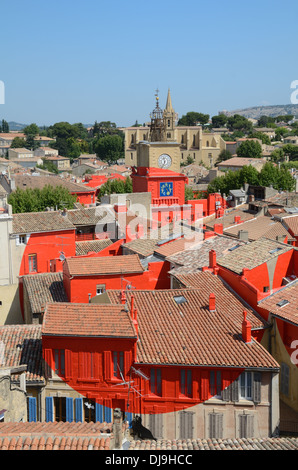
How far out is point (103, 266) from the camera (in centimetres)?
1994

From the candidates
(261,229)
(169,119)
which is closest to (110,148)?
(169,119)

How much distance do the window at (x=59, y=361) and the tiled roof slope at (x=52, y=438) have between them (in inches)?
165

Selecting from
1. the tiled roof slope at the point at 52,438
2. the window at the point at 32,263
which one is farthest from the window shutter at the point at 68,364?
the window at the point at 32,263

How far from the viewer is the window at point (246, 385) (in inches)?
537

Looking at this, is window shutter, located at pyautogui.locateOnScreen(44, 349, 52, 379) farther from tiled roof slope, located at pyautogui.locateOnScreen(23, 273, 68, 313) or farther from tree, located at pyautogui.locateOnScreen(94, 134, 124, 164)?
tree, located at pyautogui.locateOnScreen(94, 134, 124, 164)

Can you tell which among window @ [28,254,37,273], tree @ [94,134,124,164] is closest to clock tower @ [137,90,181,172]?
window @ [28,254,37,273]

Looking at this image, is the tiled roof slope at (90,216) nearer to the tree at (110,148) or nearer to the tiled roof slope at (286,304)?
the tiled roof slope at (286,304)

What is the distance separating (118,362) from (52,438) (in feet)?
16.3

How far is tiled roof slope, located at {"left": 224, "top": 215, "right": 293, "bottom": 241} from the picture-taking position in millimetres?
25742

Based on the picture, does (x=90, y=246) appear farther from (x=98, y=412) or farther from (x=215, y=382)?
(x=215, y=382)

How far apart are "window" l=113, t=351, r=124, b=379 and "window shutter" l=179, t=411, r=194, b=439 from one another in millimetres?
1726
